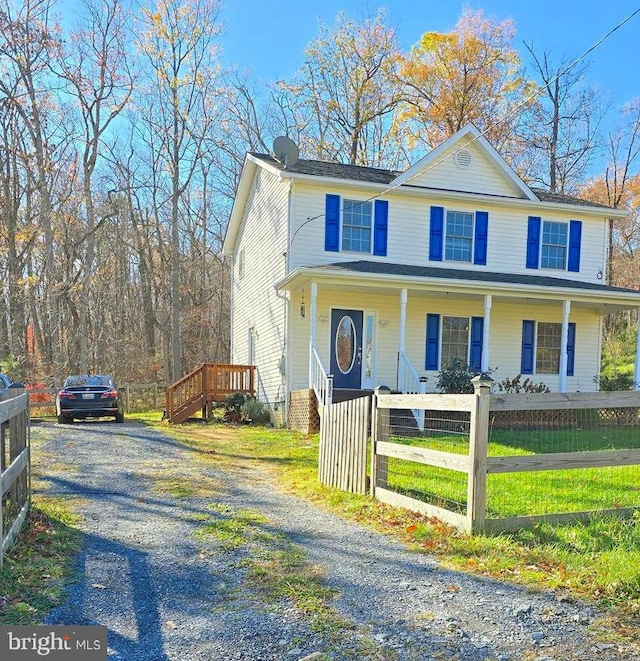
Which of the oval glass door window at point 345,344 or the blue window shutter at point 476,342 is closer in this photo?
the oval glass door window at point 345,344

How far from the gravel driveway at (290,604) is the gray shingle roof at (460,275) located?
8465 millimetres

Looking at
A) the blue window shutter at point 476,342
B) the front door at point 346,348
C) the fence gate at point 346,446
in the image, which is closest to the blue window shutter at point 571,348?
the blue window shutter at point 476,342

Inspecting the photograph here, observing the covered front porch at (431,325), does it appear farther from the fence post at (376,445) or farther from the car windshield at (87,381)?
the fence post at (376,445)

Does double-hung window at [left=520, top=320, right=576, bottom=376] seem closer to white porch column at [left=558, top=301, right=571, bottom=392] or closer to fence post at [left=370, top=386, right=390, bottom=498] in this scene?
white porch column at [left=558, top=301, right=571, bottom=392]

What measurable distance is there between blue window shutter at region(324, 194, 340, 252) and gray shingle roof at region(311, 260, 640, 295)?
667 millimetres

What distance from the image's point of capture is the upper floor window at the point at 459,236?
16.5m

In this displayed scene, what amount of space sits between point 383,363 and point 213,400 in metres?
5.12

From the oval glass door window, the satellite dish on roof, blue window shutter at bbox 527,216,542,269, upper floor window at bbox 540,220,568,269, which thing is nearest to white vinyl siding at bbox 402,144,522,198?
blue window shutter at bbox 527,216,542,269

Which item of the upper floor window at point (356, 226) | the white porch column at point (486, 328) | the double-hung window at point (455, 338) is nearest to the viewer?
the white porch column at point (486, 328)

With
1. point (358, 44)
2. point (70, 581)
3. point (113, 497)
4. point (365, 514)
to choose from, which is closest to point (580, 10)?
point (365, 514)

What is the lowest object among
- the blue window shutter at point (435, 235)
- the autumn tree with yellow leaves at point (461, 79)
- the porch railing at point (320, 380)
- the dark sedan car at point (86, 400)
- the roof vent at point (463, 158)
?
the dark sedan car at point (86, 400)

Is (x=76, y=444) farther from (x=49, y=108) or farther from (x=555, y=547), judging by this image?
(x=49, y=108)

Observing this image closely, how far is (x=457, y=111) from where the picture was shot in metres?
29.5

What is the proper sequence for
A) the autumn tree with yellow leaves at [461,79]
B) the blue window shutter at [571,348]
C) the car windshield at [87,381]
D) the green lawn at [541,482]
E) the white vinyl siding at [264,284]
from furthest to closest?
the autumn tree with yellow leaves at [461,79], the blue window shutter at [571,348], the white vinyl siding at [264,284], the car windshield at [87,381], the green lawn at [541,482]
